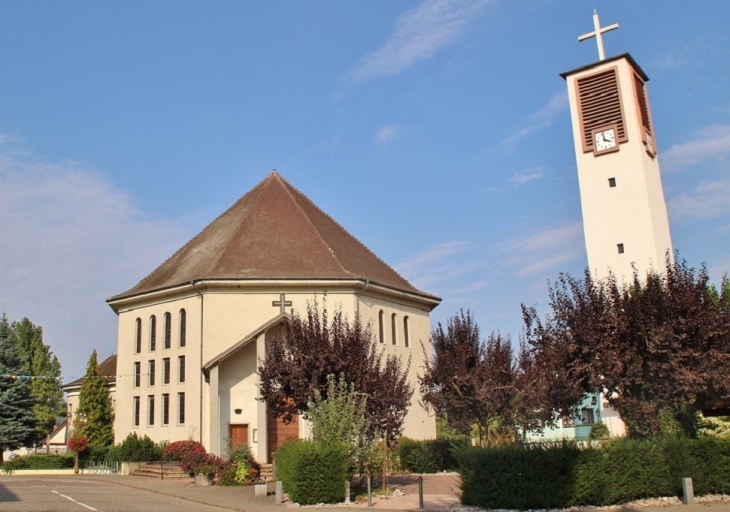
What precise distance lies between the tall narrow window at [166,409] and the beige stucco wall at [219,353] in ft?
0.63

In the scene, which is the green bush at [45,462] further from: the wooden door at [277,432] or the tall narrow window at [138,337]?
the wooden door at [277,432]

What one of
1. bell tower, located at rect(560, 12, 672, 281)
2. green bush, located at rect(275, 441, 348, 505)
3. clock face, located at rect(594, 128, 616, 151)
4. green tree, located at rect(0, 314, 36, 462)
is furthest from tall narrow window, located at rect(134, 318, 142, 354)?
clock face, located at rect(594, 128, 616, 151)

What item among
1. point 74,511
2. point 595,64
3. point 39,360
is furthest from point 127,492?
point 39,360

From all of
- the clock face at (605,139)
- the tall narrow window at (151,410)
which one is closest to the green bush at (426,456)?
the tall narrow window at (151,410)

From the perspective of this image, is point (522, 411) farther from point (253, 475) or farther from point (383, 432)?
point (253, 475)

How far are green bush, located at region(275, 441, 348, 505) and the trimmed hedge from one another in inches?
117

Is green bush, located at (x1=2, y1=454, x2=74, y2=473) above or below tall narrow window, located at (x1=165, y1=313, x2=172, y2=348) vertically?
below

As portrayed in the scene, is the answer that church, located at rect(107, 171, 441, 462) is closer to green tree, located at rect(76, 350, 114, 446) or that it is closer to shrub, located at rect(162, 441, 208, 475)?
shrub, located at rect(162, 441, 208, 475)

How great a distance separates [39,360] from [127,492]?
36.8 meters

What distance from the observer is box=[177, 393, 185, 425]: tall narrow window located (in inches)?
1068

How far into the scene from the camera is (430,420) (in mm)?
31484

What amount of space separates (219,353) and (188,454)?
4518 millimetres

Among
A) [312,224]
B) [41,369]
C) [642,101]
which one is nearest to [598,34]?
[642,101]

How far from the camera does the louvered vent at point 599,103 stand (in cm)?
3183
